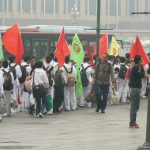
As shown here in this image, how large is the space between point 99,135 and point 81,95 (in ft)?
28.0

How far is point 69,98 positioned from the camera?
22344mm

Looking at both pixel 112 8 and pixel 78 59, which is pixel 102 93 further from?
pixel 112 8

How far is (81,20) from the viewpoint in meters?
115

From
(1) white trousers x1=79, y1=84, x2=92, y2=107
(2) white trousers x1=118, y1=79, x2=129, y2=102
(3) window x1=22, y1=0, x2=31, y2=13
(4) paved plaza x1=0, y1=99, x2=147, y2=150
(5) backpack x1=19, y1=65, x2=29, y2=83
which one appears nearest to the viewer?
(4) paved plaza x1=0, y1=99, x2=147, y2=150

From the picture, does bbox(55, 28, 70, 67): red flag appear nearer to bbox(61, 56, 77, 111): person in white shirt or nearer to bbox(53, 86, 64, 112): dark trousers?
bbox(61, 56, 77, 111): person in white shirt

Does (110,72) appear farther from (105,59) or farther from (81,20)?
(81,20)

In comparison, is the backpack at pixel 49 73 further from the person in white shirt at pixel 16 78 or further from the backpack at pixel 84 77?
the backpack at pixel 84 77

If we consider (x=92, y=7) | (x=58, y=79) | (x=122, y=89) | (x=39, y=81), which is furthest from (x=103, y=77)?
(x=92, y=7)

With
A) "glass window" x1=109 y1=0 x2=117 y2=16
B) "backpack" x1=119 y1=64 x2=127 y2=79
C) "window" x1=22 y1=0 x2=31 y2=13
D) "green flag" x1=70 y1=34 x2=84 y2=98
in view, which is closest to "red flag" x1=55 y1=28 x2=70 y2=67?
"green flag" x1=70 y1=34 x2=84 y2=98

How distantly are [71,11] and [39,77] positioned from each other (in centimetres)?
8724

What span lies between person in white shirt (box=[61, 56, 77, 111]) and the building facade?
79714mm

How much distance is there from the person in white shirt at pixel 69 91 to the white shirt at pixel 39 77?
2.14 meters

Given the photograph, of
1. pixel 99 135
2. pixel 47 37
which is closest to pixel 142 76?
pixel 99 135

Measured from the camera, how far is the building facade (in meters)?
108
